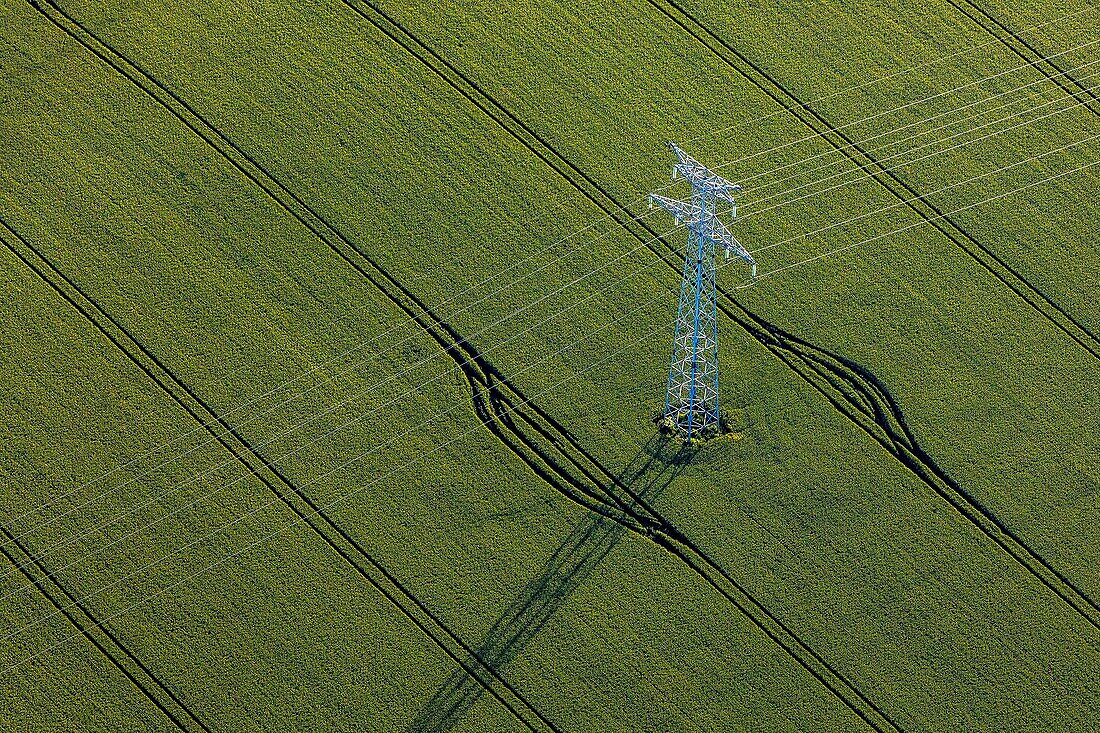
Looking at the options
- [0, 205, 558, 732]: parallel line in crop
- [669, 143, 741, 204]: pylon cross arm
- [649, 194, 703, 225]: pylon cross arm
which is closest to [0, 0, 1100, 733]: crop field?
[0, 205, 558, 732]: parallel line in crop

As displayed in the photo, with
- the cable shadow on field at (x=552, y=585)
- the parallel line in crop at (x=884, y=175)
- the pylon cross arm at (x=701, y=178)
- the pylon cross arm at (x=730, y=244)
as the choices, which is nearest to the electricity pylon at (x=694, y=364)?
the cable shadow on field at (x=552, y=585)

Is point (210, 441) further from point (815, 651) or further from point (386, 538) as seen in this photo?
point (815, 651)

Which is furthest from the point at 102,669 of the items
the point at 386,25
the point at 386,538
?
the point at 386,25

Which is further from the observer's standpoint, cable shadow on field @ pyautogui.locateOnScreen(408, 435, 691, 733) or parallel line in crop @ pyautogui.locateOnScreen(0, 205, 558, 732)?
parallel line in crop @ pyautogui.locateOnScreen(0, 205, 558, 732)

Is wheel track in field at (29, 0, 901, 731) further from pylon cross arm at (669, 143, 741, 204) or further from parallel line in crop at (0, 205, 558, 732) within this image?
pylon cross arm at (669, 143, 741, 204)

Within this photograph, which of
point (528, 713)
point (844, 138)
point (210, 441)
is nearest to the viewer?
point (528, 713)

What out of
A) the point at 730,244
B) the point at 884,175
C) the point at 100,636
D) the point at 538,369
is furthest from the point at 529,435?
the point at 884,175

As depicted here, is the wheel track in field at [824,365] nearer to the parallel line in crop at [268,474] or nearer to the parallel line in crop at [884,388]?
the parallel line in crop at [884,388]

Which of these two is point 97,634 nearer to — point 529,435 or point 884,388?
point 529,435
